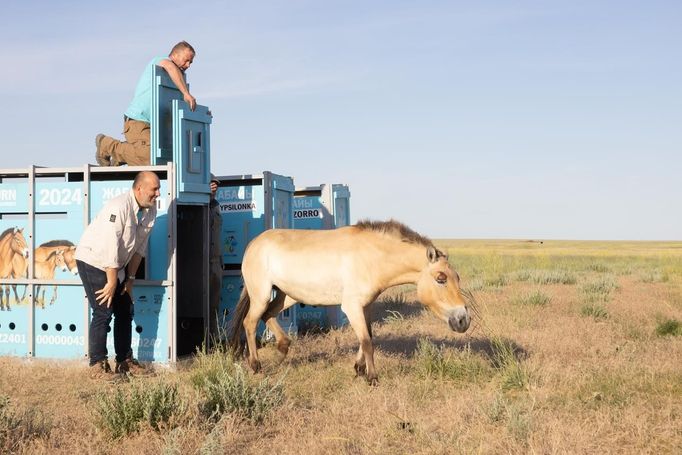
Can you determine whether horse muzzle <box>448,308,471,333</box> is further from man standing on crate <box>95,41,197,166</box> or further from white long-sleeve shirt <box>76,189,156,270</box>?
man standing on crate <box>95,41,197,166</box>

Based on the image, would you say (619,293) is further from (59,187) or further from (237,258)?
(59,187)

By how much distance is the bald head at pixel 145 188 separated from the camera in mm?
9195

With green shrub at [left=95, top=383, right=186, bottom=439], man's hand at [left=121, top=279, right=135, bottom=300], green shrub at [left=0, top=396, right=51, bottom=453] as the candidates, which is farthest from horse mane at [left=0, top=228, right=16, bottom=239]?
green shrub at [left=95, top=383, right=186, bottom=439]

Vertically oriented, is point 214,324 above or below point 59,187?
below

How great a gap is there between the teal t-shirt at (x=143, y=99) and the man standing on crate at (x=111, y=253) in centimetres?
192

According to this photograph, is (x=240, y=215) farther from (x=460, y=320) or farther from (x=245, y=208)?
(x=460, y=320)

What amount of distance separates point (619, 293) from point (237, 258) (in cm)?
1243

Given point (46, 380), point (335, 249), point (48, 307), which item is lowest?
point (46, 380)

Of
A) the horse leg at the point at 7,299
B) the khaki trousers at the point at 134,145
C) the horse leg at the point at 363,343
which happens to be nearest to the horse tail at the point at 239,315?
the horse leg at the point at 363,343

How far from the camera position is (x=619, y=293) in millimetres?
20547

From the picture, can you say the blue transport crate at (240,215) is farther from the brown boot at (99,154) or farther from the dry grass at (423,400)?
the brown boot at (99,154)

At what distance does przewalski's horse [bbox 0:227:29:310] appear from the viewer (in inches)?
426

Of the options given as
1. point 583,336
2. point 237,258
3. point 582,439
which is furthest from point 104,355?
point 583,336

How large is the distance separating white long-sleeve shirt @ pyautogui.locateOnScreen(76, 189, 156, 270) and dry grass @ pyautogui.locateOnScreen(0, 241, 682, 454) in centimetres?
146
